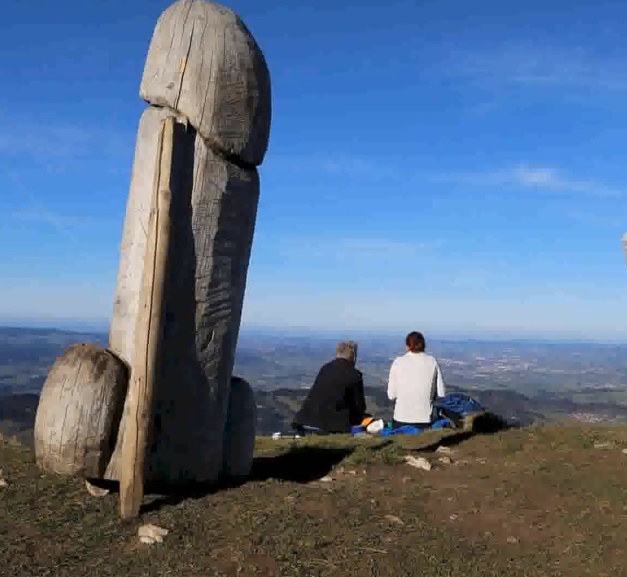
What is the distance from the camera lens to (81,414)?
229 inches

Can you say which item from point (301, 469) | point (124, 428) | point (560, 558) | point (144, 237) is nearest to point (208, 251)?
point (144, 237)

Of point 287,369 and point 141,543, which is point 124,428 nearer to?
point 141,543

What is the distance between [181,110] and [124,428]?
105 inches

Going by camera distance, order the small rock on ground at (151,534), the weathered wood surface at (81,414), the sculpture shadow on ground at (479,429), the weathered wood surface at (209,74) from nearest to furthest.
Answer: the small rock on ground at (151,534), the weathered wood surface at (81,414), the weathered wood surface at (209,74), the sculpture shadow on ground at (479,429)

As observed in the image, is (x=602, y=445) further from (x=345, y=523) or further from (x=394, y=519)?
(x=345, y=523)

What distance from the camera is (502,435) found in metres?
9.64

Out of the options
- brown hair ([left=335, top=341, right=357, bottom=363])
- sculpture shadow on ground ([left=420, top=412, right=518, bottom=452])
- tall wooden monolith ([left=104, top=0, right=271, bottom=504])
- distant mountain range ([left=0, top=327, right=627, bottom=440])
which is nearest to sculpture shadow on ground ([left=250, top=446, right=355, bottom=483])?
tall wooden monolith ([left=104, top=0, right=271, bottom=504])

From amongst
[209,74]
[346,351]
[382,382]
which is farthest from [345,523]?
[382,382]

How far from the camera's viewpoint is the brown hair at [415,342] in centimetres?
1080

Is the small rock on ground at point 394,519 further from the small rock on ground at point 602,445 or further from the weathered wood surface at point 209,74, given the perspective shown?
the small rock on ground at point 602,445

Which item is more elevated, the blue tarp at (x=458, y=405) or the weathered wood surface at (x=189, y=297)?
the weathered wood surface at (x=189, y=297)

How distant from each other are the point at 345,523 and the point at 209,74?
3800 millimetres

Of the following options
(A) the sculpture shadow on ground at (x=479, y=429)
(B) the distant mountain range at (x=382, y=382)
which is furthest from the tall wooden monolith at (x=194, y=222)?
(B) the distant mountain range at (x=382, y=382)

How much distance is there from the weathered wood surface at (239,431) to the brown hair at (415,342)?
4454 mm
